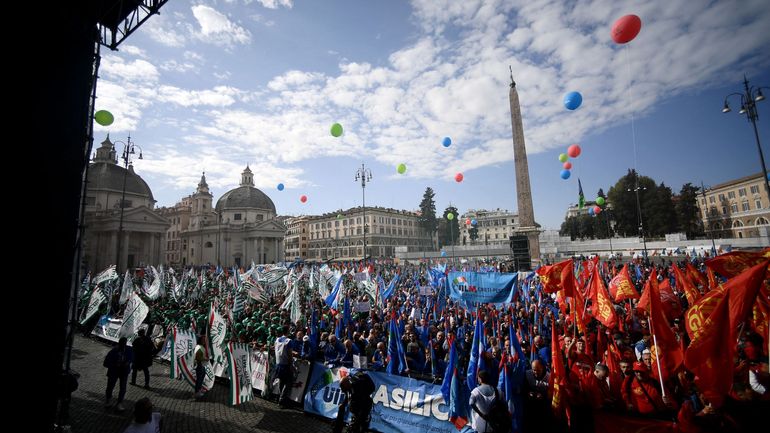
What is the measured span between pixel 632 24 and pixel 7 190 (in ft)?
44.4

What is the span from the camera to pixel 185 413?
281 inches

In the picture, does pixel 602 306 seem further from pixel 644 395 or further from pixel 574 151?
pixel 574 151

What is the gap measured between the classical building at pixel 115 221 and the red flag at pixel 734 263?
57439 millimetres

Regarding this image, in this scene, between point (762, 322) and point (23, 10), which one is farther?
point (762, 322)

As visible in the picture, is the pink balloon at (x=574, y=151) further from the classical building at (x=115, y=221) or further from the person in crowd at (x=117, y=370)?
the classical building at (x=115, y=221)

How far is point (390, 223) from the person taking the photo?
297 feet

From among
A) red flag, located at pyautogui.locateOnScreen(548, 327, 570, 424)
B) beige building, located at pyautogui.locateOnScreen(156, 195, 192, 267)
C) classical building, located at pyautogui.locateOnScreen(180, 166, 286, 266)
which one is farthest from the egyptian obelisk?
beige building, located at pyautogui.locateOnScreen(156, 195, 192, 267)

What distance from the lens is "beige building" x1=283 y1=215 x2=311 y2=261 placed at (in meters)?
98.6

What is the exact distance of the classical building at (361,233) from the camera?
281 ft

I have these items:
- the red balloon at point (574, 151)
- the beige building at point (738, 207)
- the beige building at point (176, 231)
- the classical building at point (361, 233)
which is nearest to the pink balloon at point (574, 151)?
the red balloon at point (574, 151)

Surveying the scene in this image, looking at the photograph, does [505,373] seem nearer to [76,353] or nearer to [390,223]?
[76,353]

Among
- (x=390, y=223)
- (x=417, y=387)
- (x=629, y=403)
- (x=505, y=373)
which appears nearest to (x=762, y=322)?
(x=629, y=403)

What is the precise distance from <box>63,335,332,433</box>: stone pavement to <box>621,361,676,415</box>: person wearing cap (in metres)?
4.97

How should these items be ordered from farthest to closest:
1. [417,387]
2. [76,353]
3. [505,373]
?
[76,353] → [417,387] → [505,373]
